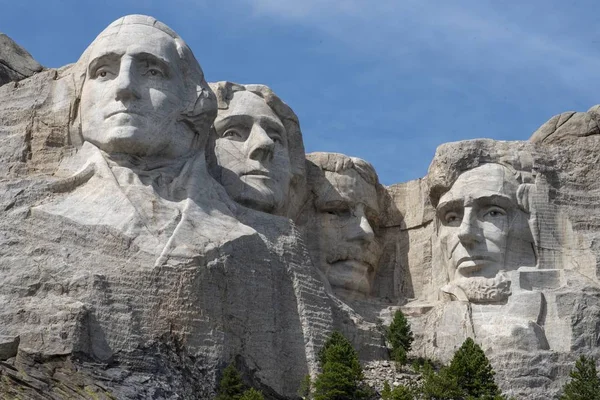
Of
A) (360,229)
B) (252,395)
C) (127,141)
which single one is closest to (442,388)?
(252,395)

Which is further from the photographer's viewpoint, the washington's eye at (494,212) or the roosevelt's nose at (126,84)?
the washington's eye at (494,212)

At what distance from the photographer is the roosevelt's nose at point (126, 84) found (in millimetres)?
29547

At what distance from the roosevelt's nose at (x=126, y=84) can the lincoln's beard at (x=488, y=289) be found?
17.4ft

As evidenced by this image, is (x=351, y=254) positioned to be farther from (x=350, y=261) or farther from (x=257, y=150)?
(x=257, y=150)

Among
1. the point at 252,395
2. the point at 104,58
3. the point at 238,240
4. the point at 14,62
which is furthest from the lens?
the point at 14,62

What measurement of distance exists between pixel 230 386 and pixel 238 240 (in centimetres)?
213

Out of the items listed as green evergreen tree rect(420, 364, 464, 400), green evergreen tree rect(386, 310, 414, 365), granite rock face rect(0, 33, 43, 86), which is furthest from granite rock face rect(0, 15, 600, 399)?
green evergreen tree rect(420, 364, 464, 400)

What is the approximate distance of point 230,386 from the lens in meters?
27.8

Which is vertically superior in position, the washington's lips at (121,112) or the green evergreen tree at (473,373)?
the washington's lips at (121,112)

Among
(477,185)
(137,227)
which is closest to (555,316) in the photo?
(477,185)

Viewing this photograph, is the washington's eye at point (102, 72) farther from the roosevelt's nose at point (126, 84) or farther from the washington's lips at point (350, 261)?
the washington's lips at point (350, 261)

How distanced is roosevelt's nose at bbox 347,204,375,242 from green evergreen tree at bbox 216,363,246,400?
15.8ft

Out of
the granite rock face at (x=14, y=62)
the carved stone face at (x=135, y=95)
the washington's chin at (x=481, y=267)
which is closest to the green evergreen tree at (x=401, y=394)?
the washington's chin at (x=481, y=267)

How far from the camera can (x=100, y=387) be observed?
27.0 m
